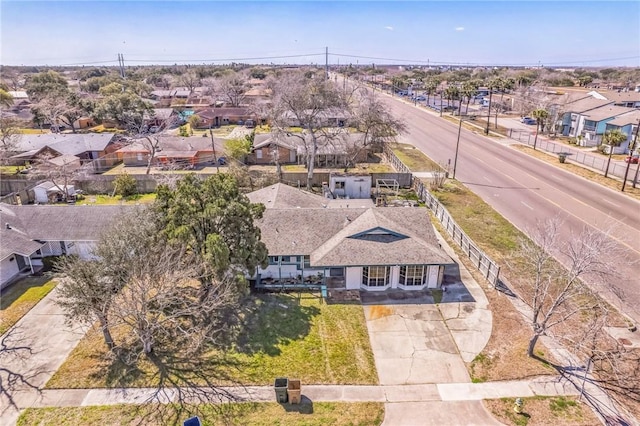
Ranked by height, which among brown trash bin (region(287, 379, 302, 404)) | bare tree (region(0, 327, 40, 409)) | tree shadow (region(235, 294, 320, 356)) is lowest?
bare tree (region(0, 327, 40, 409))

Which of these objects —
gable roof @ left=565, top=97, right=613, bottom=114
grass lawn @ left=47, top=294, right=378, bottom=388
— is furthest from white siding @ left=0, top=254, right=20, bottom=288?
gable roof @ left=565, top=97, right=613, bottom=114

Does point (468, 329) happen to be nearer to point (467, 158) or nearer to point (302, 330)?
point (302, 330)

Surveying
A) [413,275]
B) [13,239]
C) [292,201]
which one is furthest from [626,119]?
[13,239]

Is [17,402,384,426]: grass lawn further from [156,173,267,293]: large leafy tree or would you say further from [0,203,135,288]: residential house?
[0,203,135,288]: residential house

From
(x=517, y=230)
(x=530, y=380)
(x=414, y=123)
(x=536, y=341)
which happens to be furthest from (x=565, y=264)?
(x=414, y=123)

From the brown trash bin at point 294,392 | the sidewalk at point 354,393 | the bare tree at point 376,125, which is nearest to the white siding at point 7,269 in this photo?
the sidewalk at point 354,393

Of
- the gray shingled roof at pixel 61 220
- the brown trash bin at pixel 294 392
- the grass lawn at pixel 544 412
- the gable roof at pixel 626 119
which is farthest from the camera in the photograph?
the gable roof at pixel 626 119

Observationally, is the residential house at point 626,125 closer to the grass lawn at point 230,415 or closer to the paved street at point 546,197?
the paved street at point 546,197

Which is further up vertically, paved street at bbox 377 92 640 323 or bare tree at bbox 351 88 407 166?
bare tree at bbox 351 88 407 166
